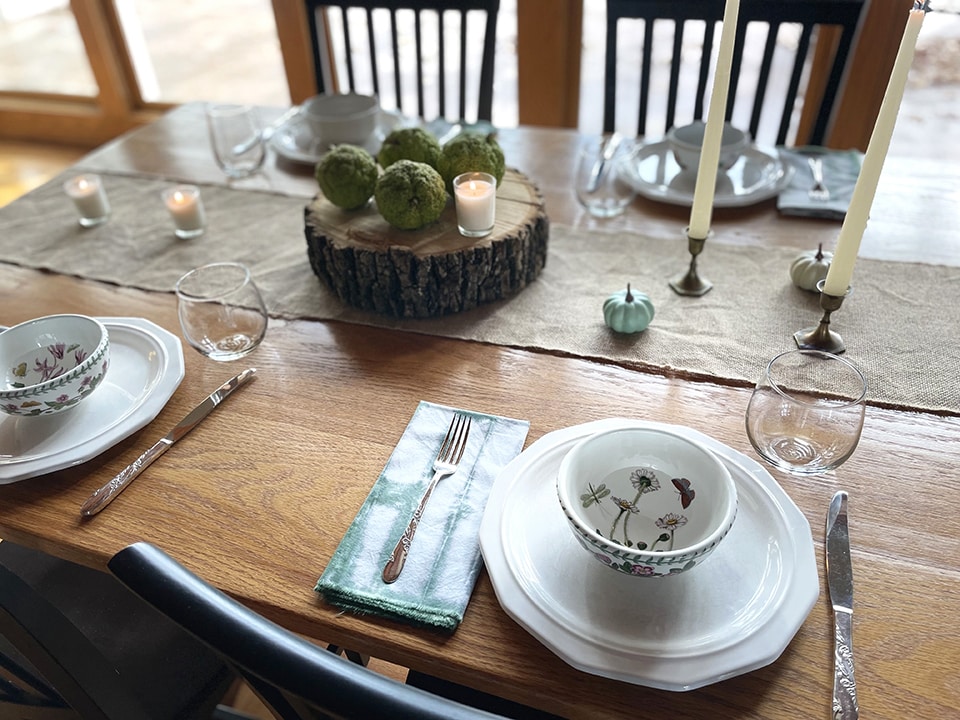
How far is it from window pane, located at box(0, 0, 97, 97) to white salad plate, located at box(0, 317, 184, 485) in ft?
10.1

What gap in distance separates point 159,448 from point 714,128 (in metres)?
0.79

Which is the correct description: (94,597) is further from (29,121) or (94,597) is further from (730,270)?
(29,121)

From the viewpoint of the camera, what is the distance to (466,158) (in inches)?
43.1

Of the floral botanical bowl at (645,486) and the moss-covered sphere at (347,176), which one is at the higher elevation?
the moss-covered sphere at (347,176)

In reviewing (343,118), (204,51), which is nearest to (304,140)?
(343,118)

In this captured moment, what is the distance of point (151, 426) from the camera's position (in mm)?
887

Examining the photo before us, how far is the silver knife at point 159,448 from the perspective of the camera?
787mm

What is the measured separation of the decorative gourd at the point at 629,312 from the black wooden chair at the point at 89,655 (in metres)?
0.67

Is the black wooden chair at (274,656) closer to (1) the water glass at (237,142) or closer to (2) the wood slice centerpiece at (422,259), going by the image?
(2) the wood slice centerpiece at (422,259)

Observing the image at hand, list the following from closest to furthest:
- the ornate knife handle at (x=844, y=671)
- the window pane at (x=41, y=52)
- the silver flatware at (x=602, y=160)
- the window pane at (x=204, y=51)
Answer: the ornate knife handle at (x=844, y=671) < the silver flatware at (x=602, y=160) < the window pane at (x=204, y=51) < the window pane at (x=41, y=52)

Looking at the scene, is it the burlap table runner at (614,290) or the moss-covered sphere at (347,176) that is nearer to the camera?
the burlap table runner at (614,290)

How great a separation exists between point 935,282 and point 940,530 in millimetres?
490

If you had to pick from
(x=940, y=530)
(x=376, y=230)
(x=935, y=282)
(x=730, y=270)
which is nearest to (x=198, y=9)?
(x=376, y=230)

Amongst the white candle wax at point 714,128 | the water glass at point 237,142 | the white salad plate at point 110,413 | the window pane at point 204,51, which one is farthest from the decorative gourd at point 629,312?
the window pane at point 204,51
